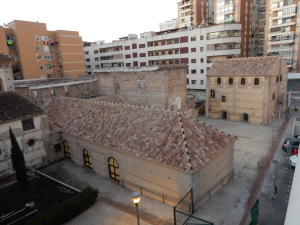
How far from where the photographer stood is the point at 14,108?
67.3ft

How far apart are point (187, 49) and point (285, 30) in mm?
22208

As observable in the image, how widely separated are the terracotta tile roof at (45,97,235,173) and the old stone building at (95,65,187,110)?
879 cm

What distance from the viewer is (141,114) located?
717 inches

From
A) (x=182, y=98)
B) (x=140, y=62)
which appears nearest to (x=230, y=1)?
(x=140, y=62)

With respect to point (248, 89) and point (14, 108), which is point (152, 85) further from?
point (14, 108)

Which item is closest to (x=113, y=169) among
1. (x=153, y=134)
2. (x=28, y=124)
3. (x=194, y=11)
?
(x=153, y=134)

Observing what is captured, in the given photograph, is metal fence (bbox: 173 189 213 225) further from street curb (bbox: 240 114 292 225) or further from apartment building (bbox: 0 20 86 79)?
apartment building (bbox: 0 20 86 79)

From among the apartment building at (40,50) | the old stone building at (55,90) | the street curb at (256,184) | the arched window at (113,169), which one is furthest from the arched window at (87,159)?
the apartment building at (40,50)

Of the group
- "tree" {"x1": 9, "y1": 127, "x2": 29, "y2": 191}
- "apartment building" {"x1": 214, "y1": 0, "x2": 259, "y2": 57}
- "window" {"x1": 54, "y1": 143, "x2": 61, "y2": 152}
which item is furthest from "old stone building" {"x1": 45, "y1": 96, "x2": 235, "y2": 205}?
"apartment building" {"x1": 214, "y1": 0, "x2": 259, "y2": 57}

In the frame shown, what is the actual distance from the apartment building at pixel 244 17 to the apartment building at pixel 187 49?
35.0 feet

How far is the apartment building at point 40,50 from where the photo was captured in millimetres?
44250

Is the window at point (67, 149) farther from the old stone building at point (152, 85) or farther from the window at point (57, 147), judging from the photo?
the old stone building at point (152, 85)

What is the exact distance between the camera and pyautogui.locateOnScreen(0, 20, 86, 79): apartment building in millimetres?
44250

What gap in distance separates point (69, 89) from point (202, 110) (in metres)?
22.3
